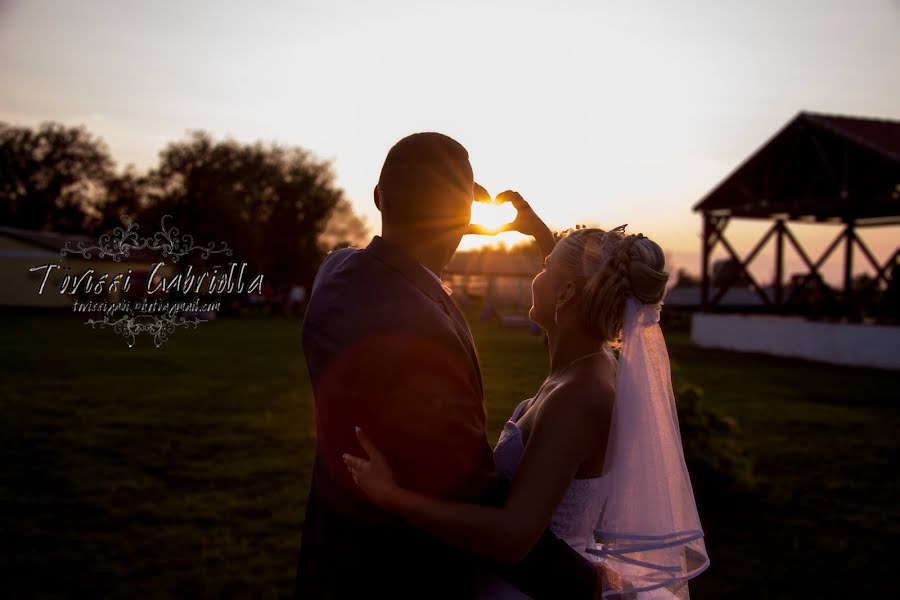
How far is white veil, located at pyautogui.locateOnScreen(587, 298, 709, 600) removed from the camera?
2.62 meters

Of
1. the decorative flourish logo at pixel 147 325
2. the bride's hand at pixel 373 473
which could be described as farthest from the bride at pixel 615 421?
the decorative flourish logo at pixel 147 325

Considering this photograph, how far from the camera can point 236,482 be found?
8352 mm

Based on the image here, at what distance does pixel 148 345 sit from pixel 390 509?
24.7 meters

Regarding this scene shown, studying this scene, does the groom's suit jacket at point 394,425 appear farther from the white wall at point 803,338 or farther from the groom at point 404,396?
the white wall at point 803,338

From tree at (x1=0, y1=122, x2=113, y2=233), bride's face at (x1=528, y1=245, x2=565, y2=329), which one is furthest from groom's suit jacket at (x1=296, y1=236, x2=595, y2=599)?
tree at (x1=0, y1=122, x2=113, y2=233)

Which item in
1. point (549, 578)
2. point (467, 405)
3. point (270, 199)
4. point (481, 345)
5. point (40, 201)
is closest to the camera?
point (467, 405)

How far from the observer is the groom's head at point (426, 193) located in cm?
212

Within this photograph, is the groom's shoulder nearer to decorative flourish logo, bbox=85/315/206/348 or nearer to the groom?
the groom

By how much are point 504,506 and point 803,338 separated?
25.1 m

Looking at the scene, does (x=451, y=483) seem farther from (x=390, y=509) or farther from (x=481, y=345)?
(x=481, y=345)

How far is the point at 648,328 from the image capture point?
2.81 m

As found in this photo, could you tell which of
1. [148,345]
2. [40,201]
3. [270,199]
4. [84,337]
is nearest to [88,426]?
[148,345]

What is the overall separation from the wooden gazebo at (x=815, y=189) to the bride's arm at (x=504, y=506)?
2236 centimetres

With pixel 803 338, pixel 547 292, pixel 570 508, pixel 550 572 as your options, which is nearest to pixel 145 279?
pixel 547 292
